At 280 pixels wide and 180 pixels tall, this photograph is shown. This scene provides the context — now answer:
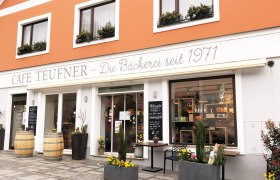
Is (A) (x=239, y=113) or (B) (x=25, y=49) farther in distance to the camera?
(B) (x=25, y=49)

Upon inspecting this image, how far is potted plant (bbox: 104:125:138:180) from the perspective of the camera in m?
6.14

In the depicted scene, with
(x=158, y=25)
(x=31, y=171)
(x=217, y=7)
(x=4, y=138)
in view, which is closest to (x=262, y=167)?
(x=217, y=7)

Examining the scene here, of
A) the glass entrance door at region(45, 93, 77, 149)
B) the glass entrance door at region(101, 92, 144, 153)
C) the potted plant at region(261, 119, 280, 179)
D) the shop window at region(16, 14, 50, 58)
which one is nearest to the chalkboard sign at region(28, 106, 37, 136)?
the glass entrance door at region(45, 93, 77, 149)

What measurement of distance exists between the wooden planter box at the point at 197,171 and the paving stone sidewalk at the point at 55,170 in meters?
1.45

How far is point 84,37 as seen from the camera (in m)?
10.6

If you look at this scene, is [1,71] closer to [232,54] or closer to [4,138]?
[4,138]

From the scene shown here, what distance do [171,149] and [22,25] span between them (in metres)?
9.08

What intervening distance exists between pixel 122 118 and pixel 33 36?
19.5ft

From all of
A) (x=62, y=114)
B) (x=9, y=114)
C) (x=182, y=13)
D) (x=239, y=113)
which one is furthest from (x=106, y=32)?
(x=9, y=114)

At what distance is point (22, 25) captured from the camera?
1291 cm

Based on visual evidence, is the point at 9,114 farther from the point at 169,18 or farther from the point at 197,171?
the point at 197,171

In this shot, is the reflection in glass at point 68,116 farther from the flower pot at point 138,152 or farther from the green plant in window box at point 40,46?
the flower pot at point 138,152

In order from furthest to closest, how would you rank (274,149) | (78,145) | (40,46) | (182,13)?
(40,46) → (78,145) → (182,13) → (274,149)

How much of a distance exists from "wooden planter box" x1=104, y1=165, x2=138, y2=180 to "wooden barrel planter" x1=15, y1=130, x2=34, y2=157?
198 inches
